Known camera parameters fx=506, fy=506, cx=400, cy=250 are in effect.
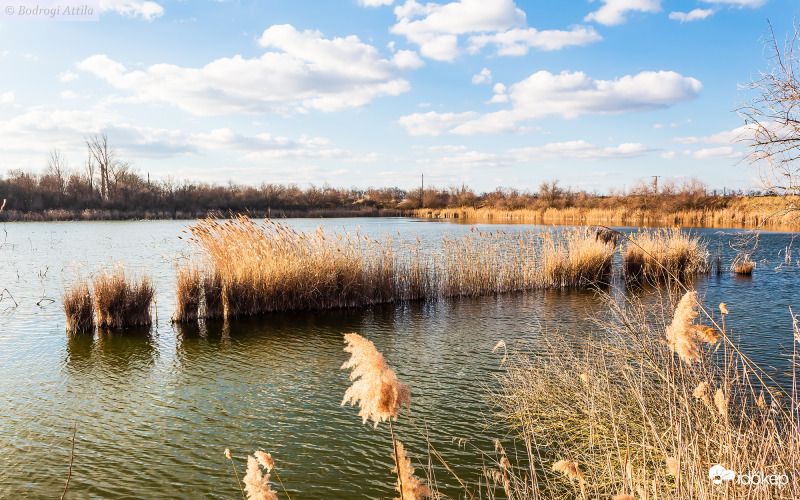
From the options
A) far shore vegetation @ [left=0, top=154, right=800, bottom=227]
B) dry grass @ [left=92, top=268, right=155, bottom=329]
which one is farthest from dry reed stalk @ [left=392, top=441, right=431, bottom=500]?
far shore vegetation @ [left=0, top=154, right=800, bottom=227]

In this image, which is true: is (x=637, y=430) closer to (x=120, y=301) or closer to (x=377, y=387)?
(x=377, y=387)

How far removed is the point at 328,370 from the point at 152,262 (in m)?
11.8

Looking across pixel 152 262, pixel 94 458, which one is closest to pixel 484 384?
pixel 94 458

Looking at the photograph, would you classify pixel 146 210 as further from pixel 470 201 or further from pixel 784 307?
pixel 784 307

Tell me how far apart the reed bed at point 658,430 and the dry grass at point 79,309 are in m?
7.42

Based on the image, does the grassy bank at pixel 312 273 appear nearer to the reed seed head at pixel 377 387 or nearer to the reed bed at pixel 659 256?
the reed bed at pixel 659 256

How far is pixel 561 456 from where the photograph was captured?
437 cm

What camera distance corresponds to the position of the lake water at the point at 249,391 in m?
4.43

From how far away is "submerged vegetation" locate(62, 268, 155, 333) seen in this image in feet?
29.6

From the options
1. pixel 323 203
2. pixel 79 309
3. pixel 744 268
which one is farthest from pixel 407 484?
pixel 323 203

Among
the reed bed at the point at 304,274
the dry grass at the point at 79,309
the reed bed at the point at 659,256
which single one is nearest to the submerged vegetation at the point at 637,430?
the reed bed at the point at 304,274

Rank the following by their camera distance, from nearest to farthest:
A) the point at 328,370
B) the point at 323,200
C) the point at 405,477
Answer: the point at 405,477
the point at 328,370
the point at 323,200

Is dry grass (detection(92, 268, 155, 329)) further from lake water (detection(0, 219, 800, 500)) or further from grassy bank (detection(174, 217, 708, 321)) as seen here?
grassy bank (detection(174, 217, 708, 321))

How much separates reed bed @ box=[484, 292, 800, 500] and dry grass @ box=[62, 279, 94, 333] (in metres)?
7.42
